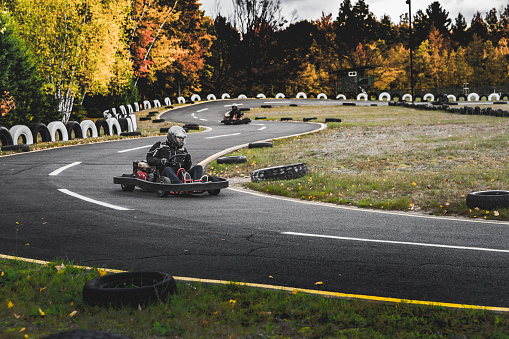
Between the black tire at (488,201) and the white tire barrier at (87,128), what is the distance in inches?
809

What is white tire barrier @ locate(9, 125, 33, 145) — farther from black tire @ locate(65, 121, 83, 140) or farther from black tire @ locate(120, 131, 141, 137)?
black tire @ locate(120, 131, 141, 137)

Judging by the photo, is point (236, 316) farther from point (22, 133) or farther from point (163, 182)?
point (22, 133)

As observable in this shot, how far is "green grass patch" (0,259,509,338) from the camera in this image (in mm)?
3965

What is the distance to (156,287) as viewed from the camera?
15.0 feet

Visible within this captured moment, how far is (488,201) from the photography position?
8.89 meters

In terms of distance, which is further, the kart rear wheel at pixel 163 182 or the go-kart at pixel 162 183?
the kart rear wheel at pixel 163 182

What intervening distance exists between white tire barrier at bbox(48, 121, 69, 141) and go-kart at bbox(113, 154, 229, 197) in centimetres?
1342

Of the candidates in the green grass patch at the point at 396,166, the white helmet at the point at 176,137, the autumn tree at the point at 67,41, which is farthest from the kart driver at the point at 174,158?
the autumn tree at the point at 67,41

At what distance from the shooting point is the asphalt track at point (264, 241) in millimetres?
5262

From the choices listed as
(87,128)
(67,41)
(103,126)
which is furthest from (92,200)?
(67,41)

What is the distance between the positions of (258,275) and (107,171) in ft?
33.0

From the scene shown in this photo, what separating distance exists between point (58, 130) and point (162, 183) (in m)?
15.9

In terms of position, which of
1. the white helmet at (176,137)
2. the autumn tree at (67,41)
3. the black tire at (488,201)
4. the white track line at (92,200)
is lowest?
the black tire at (488,201)

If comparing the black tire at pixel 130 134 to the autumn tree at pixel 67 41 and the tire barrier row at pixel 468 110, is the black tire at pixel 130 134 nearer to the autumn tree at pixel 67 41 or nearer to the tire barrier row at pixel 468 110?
the autumn tree at pixel 67 41
